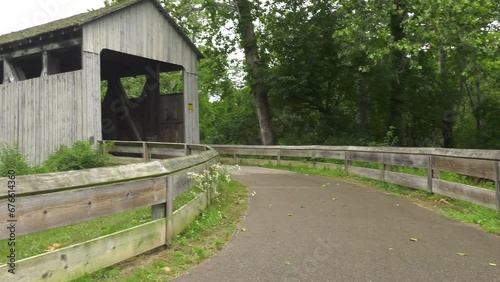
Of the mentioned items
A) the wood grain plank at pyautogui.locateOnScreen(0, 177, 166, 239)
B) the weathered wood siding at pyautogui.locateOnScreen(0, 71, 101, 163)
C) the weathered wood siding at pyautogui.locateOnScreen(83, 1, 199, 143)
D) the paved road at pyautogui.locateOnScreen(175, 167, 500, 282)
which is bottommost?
the paved road at pyautogui.locateOnScreen(175, 167, 500, 282)

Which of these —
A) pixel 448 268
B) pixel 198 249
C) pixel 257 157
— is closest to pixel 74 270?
pixel 198 249

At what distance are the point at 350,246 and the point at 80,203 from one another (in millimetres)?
3313

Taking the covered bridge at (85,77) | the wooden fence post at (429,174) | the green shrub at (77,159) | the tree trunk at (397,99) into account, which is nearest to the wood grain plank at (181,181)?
the wooden fence post at (429,174)

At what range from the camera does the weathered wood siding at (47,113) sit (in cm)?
1424

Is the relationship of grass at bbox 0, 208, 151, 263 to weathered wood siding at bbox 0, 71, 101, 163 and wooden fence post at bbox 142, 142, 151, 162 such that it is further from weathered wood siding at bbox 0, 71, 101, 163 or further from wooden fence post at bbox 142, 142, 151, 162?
weathered wood siding at bbox 0, 71, 101, 163

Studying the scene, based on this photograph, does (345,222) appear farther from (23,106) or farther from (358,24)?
(23,106)

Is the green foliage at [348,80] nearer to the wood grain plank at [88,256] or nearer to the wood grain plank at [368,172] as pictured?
the wood grain plank at [368,172]

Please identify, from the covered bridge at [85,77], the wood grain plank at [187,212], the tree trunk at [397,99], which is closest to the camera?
the wood grain plank at [187,212]

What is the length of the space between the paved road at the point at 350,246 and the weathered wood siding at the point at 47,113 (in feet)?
28.1

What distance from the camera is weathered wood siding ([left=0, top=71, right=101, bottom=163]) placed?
1424 centimetres

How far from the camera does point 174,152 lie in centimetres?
1315

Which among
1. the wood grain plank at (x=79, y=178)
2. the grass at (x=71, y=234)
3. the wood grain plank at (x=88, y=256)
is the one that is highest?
the wood grain plank at (x=79, y=178)

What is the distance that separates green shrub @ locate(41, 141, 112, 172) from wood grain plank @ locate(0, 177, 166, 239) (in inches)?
315

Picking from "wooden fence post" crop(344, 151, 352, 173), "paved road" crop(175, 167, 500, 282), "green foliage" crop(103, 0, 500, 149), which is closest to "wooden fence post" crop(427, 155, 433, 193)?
"paved road" crop(175, 167, 500, 282)
